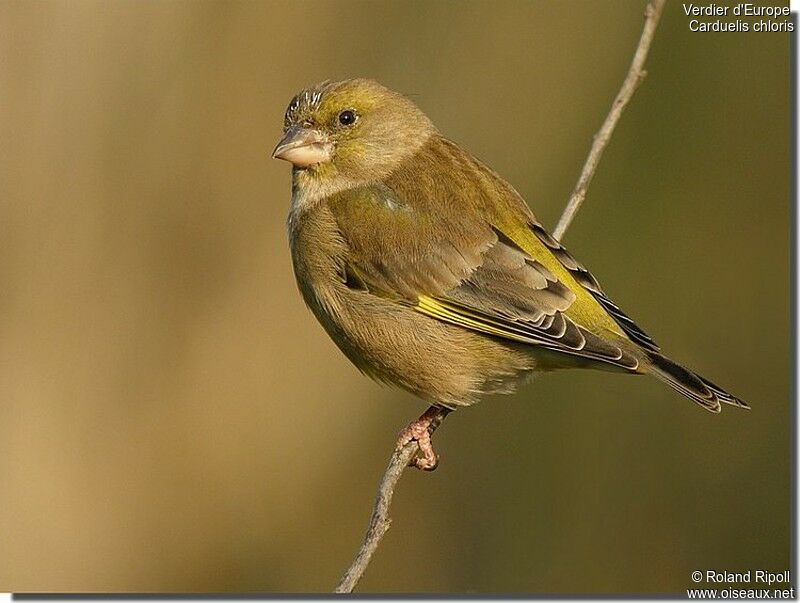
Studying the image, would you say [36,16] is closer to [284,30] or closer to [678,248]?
[284,30]

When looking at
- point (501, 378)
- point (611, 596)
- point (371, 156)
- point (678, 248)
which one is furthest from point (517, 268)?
point (678, 248)

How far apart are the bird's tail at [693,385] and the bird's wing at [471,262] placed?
7.6 inches

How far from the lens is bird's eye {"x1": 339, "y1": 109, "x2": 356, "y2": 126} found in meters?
6.25

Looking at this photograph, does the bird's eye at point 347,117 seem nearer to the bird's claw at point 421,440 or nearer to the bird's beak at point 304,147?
the bird's beak at point 304,147

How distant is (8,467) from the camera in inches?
336

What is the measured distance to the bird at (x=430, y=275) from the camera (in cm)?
555

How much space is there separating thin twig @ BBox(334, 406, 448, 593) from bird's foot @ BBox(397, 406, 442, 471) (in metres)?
0.05

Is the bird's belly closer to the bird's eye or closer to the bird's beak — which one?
the bird's beak

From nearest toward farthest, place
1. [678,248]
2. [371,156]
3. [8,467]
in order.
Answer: [371,156]
[8,467]
[678,248]

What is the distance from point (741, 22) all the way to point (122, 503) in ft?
18.0

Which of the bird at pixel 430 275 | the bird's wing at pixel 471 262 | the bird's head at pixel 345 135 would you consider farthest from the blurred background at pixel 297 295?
the bird's wing at pixel 471 262

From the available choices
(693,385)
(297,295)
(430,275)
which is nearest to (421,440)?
(430,275)

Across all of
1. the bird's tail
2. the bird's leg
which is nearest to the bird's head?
the bird's leg

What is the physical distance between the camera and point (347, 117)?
627 centimetres
